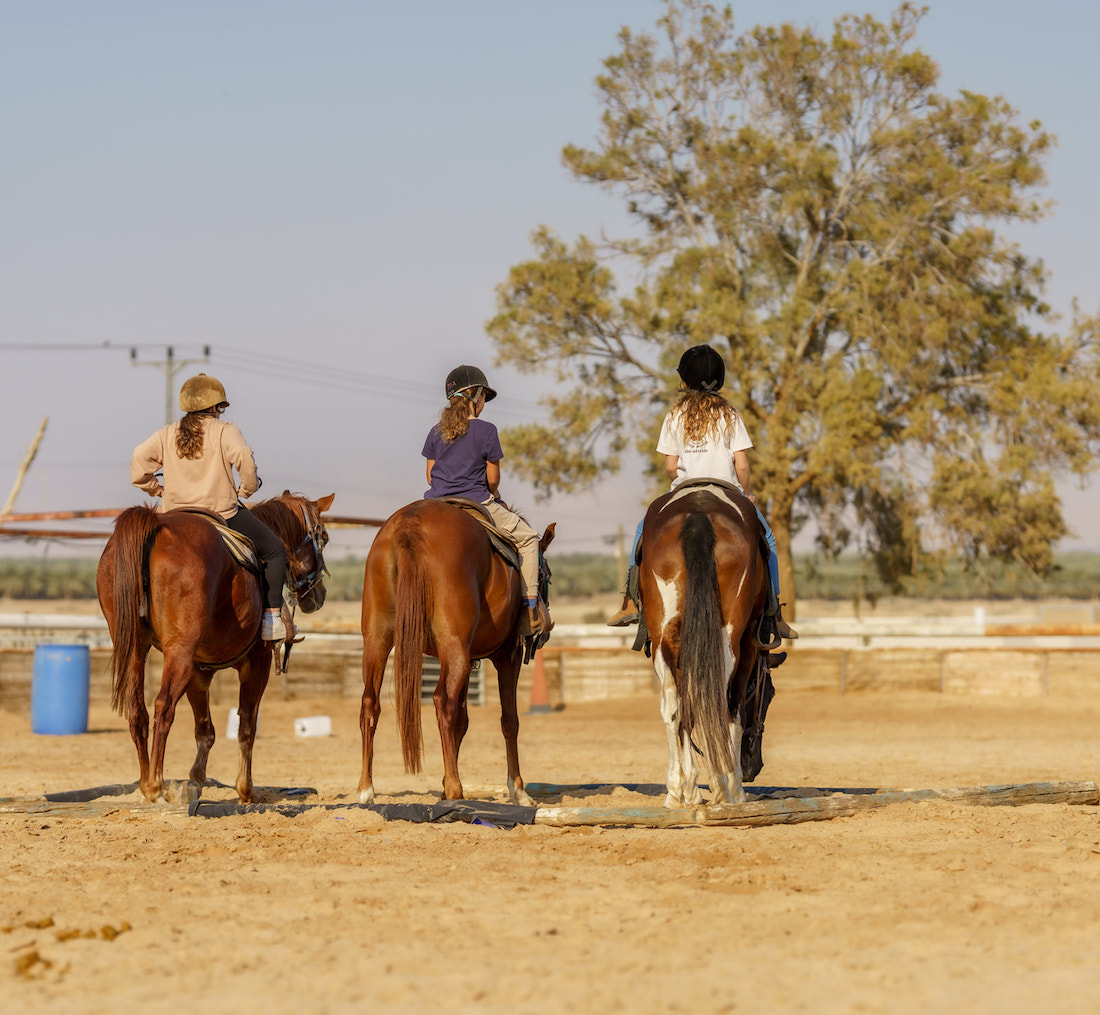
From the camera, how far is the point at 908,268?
93.9ft

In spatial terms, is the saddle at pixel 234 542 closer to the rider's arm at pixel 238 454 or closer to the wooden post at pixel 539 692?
the rider's arm at pixel 238 454

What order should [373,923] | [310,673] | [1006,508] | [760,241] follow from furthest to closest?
[760,241] → [1006,508] → [310,673] → [373,923]

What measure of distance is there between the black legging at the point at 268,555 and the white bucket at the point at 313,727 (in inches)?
315

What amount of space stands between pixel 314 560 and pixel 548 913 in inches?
193

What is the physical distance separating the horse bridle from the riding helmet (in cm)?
150

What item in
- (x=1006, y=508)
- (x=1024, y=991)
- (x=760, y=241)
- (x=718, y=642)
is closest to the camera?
(x=1024, y=991)

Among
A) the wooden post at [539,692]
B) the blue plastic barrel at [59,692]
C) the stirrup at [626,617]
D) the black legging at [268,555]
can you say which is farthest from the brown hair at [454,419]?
the wooden post at [539,692]

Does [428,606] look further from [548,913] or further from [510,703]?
[548,913]

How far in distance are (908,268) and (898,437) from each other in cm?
384

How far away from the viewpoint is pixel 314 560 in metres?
8.98

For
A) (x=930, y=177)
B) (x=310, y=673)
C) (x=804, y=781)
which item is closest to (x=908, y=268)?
(x=930, y=177)

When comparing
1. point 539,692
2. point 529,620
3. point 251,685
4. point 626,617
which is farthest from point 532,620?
point 539,692

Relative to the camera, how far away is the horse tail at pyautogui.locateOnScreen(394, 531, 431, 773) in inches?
272

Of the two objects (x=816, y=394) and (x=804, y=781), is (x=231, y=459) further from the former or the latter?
(x=816, y=394)
